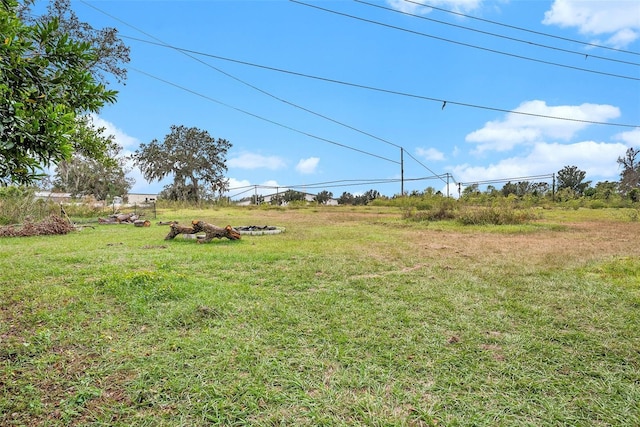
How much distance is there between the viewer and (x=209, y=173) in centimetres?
3634

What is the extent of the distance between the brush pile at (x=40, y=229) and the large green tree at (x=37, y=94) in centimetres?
936

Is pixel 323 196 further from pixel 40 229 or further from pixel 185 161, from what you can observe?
pixel 40 229

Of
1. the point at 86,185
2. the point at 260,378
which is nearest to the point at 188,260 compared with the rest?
the point at 260,378

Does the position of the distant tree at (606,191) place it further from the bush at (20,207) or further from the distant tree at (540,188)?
the bush at (20,207)

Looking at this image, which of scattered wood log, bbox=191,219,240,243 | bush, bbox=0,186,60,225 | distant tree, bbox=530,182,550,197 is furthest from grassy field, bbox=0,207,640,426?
distant tree, bbox=530,182,550,197

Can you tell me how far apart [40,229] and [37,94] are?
32.2 ft

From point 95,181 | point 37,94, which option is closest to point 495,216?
point 37,94

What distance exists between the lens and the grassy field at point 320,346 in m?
1.91

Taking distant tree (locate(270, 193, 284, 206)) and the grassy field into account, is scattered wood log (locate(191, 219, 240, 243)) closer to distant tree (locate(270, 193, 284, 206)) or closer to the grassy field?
the grassy field

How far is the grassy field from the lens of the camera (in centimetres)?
191

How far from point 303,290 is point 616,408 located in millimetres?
2803

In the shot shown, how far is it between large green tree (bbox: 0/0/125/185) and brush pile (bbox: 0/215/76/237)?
9.36 meters

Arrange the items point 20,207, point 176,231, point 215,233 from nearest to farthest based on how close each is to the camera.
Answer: point 215,233 → point 176,231 → point 20,207

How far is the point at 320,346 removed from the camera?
2590mm
